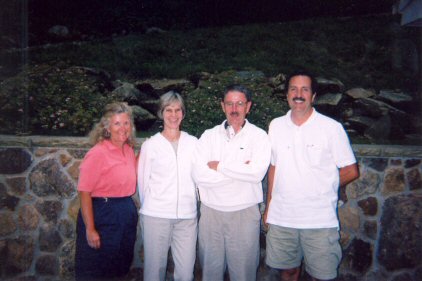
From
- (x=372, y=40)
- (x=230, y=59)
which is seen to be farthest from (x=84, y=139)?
(x=372, y=40)

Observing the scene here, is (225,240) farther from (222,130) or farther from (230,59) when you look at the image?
(230,59)

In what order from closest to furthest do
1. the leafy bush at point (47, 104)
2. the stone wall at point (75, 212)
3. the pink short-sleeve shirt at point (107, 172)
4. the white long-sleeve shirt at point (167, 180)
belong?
the pink short-sleeve shirt at point (107, 172) < the white long-sleeve shirt at point (167, 180) < the stone wall at point (75, 212) < the leafy bush at point (47, 104)

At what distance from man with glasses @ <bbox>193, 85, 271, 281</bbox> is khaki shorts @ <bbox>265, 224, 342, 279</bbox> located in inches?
6.8

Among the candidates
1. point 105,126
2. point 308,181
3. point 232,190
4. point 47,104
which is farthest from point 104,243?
point 47,104

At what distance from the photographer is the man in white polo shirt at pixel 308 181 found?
2797 millimetres

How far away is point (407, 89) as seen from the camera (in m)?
7.44

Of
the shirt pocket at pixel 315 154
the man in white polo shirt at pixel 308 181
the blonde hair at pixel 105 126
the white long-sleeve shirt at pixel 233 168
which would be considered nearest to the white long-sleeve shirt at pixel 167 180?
the white long-sleeve shirt at pixel 233 168

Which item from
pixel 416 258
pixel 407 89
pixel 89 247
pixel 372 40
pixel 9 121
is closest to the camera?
pixel 89 247

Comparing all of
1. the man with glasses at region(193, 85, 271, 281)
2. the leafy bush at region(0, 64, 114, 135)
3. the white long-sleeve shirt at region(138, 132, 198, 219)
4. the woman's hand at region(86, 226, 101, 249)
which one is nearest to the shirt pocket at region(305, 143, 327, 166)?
the man with glasses at region(193, 85, 271, 281)

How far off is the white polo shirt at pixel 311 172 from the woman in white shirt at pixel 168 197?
75 cm

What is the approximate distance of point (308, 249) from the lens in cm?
286

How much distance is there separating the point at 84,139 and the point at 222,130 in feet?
5.23

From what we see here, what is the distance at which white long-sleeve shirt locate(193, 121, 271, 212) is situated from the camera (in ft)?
9.12

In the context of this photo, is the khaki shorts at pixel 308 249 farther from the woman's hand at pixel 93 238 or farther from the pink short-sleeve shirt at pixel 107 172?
the woman's hand at pixel 93 238
